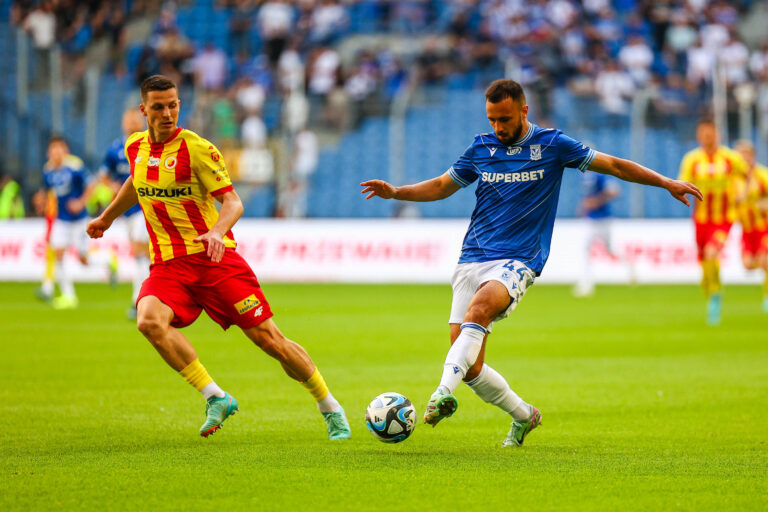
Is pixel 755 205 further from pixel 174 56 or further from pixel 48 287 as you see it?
pixel 174 56

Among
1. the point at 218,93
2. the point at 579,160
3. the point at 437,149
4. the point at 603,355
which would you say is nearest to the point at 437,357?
the point at 603,355

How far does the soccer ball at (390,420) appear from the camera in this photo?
21.6 ft

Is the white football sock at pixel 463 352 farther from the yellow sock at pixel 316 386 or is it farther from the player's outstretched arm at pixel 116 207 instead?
the player's outstretched arm at pixel 116 207

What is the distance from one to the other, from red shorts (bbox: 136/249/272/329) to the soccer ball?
37.8 inches

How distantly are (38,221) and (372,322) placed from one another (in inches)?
461

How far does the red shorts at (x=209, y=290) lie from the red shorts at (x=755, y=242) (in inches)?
538

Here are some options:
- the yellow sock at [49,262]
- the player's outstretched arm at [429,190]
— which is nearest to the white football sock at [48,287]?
the yellow sock at [49,262]

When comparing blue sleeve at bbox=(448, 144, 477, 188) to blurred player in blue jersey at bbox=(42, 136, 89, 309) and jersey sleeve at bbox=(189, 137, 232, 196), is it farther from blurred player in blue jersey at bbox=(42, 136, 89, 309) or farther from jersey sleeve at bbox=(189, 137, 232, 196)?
blurred player in blue jersey at bbox=(42, 136, 89, 309)

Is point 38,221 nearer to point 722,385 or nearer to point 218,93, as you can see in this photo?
point 218,93

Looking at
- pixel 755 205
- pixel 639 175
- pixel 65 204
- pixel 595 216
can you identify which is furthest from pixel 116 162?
pixel 755 205

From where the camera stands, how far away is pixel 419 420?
8.23 metres

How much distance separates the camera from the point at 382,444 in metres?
7.12

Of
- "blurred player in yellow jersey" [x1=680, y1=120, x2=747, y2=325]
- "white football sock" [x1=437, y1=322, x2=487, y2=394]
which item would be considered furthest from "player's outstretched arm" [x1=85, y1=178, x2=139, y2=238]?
"blurred player in yellow jersey" [x1=680, y1=120, x2=747, y2=325]

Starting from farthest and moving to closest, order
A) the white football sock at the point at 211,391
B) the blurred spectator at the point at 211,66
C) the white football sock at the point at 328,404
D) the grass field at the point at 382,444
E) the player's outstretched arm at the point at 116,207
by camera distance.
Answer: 1. the blurred spectator at the point at 211,66
2. the player's outstretched arm at the point at 116,207
3. the white football sock at the point at 328,404
4. the white football sock at the point at 211,391
5. the grass field at the point at 382,444
